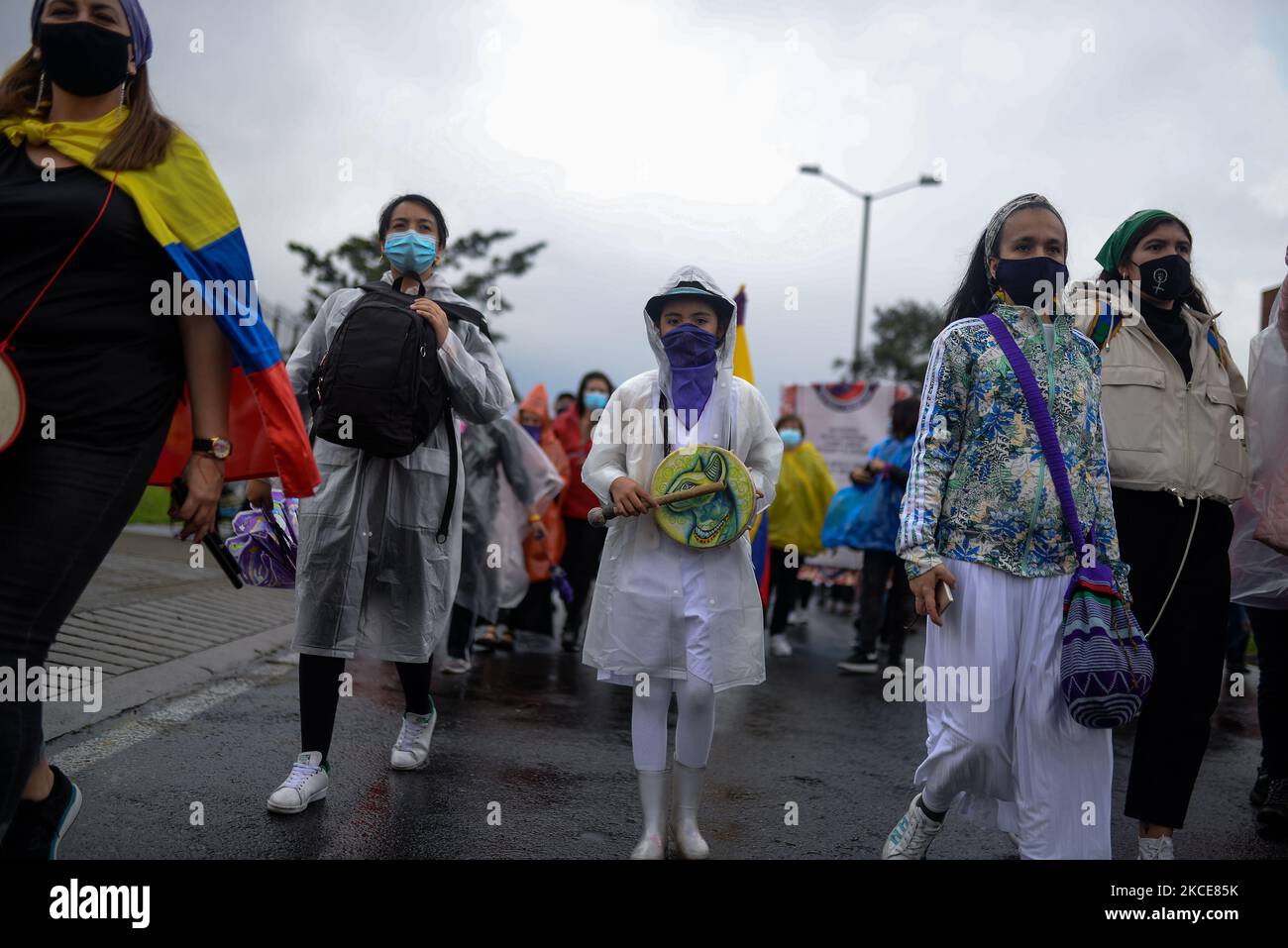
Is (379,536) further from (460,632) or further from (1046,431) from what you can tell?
(460,632)

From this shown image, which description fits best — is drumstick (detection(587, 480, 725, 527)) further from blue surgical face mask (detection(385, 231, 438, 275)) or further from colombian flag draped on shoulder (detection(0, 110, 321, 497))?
blue surgical face mask (detection(385, 231, 438, 275))

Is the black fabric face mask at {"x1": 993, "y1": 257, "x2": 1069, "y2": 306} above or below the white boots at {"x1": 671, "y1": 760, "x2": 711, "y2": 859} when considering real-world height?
above

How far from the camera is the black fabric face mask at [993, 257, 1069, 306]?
10.9ft

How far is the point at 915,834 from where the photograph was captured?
11.2ft

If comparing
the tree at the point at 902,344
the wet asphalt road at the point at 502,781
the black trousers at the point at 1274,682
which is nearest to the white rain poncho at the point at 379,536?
the wet asphalt road at the point at 502,781

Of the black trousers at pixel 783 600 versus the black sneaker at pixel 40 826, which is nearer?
the black sneaker at pixel 40 826

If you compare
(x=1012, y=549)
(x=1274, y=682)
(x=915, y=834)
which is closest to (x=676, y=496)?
(x=1012, y=549)

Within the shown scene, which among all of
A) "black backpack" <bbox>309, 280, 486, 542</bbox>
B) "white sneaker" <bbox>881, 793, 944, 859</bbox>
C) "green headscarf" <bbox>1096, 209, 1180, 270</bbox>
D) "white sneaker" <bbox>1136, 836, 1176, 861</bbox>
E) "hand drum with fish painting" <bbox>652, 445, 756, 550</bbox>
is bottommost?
"white sneaker" <bbox>1136, 836, 1176, 861</bbox>

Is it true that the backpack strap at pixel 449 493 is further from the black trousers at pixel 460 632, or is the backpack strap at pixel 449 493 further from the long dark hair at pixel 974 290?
the black trousers at pixel 460 632

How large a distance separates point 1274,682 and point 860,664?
4365 mm

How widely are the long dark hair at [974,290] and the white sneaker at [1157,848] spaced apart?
178 centimetres

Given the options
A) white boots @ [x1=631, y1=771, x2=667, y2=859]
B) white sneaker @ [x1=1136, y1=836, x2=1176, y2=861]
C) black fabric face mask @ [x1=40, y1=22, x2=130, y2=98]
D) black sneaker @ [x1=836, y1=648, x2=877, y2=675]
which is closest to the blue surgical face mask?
black fabric face mask @ [x1=40, y1=22, x2=130, y2=98]

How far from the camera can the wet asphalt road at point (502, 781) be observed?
371 cm
